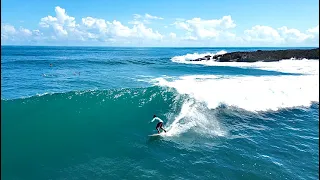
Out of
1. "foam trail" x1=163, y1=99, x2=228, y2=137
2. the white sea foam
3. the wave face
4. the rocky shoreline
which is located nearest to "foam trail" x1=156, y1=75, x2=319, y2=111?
the white sea foam

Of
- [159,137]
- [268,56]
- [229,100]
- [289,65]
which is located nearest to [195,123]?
[159,137]

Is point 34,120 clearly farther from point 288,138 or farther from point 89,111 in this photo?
point 288,138

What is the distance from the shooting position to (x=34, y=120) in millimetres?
17844

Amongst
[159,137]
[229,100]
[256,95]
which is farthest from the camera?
[256,95]

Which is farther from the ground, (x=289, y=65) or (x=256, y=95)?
(x=289, y=65)

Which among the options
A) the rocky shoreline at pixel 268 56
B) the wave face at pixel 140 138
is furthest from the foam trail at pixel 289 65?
the wave face at pixel 140 138

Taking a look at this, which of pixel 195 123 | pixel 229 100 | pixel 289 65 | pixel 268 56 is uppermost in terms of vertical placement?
pixel 268 56

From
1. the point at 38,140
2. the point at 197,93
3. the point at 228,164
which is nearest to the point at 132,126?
the point at 38,140

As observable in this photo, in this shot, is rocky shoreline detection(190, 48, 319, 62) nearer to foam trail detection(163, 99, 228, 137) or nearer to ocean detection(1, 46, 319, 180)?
ocean detection(1, 46, 319, 180)

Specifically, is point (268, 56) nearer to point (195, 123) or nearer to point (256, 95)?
point (256, 95)

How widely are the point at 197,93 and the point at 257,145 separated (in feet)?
34.7

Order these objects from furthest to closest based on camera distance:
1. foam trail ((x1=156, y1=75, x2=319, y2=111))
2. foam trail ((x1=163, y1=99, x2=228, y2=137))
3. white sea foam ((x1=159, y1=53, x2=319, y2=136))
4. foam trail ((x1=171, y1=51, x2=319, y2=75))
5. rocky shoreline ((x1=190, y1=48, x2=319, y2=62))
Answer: rocky shoreline ((x1=190, y1=48, x2=319, y2=62)), foam trail ((x1=171, y1=51, x2=319, y2=75)), foam trail ((x1=156, y1=75, x2=319, y2=111)), white sea foam ((x1=159, y1=53, x2=319, y2=136)), foam trail ((x1=163, y1=99, x2=228, y2=137))

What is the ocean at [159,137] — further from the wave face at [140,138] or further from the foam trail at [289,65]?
the foam trail at [289,65]

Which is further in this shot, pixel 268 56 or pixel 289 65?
pixel 268 56
